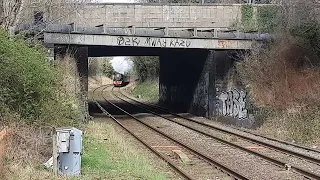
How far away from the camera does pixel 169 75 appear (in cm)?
4000

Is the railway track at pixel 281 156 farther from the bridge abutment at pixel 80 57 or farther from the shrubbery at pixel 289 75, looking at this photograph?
the bridge abutment at pixel 80 57

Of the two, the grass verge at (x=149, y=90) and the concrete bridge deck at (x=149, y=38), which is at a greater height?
the concrete bridge deck at (x=149, y=38)

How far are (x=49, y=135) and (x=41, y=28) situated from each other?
12607mm

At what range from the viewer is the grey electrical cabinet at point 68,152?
10.0 m

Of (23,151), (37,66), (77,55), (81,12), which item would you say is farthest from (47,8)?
(23,151)

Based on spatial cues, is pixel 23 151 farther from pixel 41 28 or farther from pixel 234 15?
pixel 234 15

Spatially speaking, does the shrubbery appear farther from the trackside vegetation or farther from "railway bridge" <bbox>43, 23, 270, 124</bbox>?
the trackside vegetation

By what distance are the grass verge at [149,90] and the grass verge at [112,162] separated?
3483 cm

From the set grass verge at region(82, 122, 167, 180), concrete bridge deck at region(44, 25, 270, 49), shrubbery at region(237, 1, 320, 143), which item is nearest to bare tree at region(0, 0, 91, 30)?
concrete bridge deck at region(44, 25, 270, 49)

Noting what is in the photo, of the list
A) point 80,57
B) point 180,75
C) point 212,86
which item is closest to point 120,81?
point 180,75

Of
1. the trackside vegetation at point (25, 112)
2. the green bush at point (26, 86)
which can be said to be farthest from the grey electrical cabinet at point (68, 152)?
the green bush at point (26, 86)

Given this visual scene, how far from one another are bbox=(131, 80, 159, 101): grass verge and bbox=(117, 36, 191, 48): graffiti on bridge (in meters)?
24.7

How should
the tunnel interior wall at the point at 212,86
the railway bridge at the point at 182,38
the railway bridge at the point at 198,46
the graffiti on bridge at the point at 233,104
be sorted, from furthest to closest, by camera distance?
the tunnel interior wall at the point at 212,86 → the graffiti on bridge at the point at 233,104 → the railway bridge at the point at 182,38 → the railway bridge at the point at 198,46

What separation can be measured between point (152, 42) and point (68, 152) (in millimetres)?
16260
